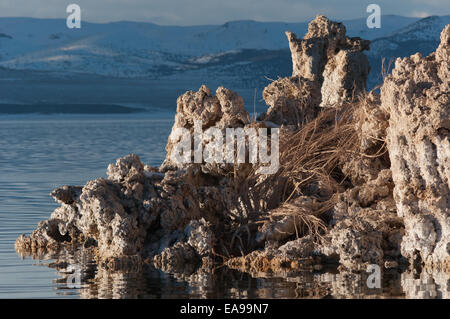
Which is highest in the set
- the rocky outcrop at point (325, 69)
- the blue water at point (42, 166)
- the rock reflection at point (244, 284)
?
the rocky outcrop at point (325, 69)

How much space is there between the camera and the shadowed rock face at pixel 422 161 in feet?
31.8

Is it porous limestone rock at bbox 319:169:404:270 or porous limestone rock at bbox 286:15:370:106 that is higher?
porous limestone rock at bbox 286:15:370:106

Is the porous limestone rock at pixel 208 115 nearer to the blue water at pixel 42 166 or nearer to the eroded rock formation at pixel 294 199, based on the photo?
the eroded rock formation at pixel 294 199

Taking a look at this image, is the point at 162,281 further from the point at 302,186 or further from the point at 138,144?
the point at 138,144

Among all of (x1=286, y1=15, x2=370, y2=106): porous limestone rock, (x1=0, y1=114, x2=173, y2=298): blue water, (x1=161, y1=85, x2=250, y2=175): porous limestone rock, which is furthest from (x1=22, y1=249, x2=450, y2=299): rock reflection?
(x1=286, y1=15, x2=370, y2=106): porous limestone rock

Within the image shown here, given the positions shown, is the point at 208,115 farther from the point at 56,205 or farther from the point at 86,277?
the point at 56,205

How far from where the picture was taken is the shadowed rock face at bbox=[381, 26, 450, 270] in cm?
970

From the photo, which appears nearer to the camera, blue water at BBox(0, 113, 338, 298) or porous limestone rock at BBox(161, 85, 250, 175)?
blue water at BBox(0, 113, 338, 298)

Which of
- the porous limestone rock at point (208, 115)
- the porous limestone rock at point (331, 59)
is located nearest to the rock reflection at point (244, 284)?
the porous limestone rock at point (208, 115)

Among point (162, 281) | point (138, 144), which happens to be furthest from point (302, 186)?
point (138, 144)

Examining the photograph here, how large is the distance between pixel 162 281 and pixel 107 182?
5.70ft

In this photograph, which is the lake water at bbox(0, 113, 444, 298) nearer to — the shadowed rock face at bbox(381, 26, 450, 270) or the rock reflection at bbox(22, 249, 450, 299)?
the rock reflection at bbox(22, 249, 450, 299)

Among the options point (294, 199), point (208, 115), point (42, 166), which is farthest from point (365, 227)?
point (42, 166)
